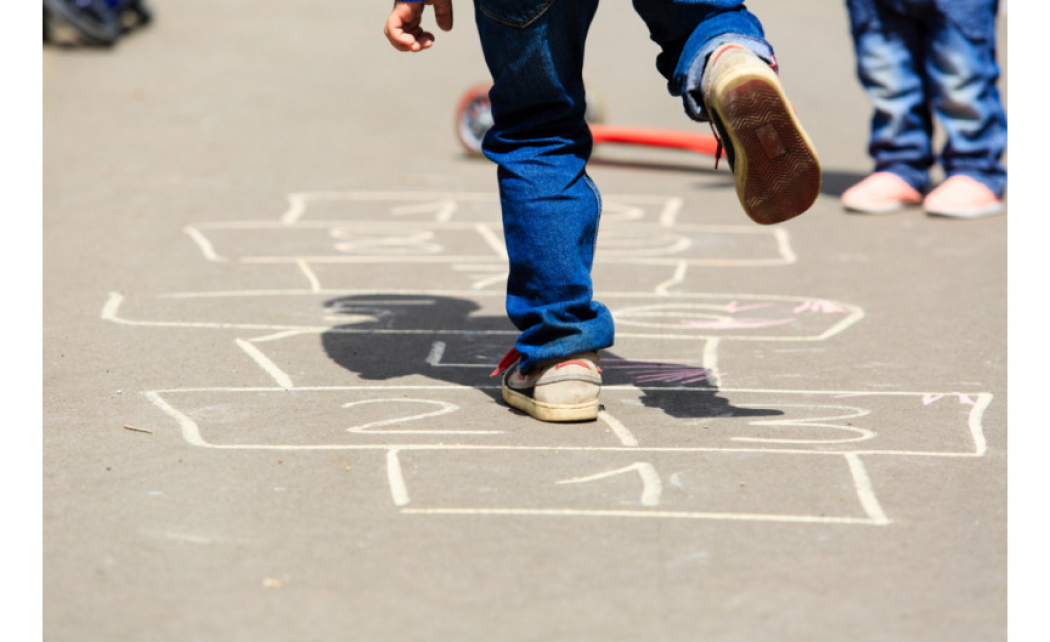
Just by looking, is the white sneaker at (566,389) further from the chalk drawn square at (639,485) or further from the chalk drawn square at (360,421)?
the chalk drawn square at (639,485)

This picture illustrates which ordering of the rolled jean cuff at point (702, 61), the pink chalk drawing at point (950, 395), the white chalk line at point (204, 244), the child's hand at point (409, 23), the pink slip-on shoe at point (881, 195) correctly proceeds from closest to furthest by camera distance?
the rolled jean cuff at point (702, 61), the child's hand at point (409, 23), the pink chalk drawing at point (950, 395), the white chalk line at point (204, 244), the pink slip-on shoe at point (881, 195)

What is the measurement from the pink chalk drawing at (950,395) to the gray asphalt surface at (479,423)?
0.01 metres

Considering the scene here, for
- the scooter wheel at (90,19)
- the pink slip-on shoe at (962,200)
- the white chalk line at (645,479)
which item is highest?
the white chalk line at (645,479)

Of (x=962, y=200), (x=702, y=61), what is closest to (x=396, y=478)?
(x=702, y=61)

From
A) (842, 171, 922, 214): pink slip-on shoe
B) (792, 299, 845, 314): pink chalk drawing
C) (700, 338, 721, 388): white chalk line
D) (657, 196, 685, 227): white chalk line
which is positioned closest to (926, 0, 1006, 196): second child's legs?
(842, 171, 922, 214): pink slip-on shoe

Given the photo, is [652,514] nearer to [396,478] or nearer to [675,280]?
[396,478]

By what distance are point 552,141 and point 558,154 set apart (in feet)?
0.10

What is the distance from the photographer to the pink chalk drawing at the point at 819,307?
389 centimetres

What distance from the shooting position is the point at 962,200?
17.4ft

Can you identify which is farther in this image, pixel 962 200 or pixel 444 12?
pixel 962 200

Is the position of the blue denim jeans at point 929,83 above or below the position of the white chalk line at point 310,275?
above

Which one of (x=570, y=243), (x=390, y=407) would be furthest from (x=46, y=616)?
(x=570, y=243)

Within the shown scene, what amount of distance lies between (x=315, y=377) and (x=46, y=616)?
1314mm

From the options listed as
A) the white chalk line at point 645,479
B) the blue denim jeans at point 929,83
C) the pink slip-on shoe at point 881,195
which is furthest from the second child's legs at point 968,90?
the white chalk line at point 645,479
